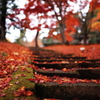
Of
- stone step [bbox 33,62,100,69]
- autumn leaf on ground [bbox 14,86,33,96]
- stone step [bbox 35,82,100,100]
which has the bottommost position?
stone step [bbox 35,82,100,100]

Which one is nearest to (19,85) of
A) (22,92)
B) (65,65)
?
(22,92)

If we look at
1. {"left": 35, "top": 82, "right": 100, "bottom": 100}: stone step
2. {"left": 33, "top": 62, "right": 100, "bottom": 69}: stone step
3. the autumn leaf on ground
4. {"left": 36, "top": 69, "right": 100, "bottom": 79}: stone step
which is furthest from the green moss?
{"left": 33, "top": 62, "right": 100, "bottom": 69}: stone step

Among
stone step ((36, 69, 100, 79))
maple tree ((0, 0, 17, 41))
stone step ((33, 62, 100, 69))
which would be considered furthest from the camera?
maple tree ((0, 0, 17, 41))

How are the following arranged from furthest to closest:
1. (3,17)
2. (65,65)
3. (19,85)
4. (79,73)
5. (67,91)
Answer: (3,17) → (65,65) → (79,73) → (67,91) → (19,85)

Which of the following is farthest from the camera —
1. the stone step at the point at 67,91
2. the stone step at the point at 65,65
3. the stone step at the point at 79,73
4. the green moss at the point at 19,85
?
the stone step at the point at 65,65

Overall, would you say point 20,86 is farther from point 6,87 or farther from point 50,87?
point 50,87

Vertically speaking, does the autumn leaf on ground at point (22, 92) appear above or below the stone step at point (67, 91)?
above

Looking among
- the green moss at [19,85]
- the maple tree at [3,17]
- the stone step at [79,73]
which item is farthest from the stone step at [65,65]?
the maple tree at [3,17]

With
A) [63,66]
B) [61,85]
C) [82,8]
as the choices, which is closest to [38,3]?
[82,8]

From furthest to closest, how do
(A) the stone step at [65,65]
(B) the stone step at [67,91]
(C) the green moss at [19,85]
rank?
(A) the stone step at [65,65]
(B) the stone step at [67,91]
(C) the green moss at [19,85]

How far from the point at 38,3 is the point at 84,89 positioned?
15.6 m

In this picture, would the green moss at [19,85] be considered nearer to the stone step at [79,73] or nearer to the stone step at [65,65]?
the stone step at [79,73]

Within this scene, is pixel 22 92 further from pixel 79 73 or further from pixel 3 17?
pixel 3 17

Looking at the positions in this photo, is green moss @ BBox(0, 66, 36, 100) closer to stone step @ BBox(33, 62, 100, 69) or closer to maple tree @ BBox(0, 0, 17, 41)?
stone step @ BBox(33, 62, 100, 69)
